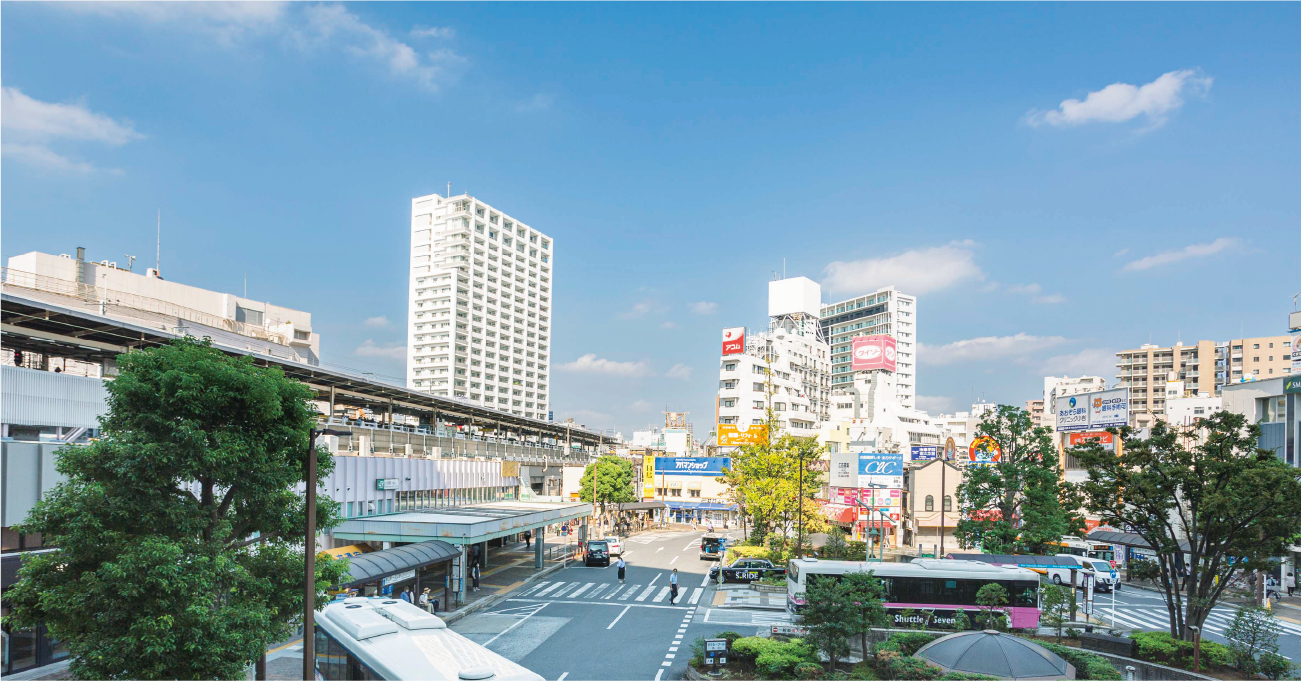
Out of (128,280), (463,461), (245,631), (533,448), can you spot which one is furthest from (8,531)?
(533,448)

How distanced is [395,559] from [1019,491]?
30501mm

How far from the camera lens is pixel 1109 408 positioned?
194 ft

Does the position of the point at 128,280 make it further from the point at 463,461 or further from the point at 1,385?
the point at 1,385

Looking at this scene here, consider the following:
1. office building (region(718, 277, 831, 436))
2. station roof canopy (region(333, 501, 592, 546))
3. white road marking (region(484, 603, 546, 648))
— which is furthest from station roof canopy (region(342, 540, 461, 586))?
office building (region(718, 277, 831, 436))

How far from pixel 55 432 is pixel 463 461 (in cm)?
3007

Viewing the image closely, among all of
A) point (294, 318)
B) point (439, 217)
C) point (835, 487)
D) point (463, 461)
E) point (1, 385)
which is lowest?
point (835, 487)

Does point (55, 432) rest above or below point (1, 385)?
below

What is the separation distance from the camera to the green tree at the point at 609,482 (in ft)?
239

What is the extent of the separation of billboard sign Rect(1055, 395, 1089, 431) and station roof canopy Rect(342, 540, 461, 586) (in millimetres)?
54298

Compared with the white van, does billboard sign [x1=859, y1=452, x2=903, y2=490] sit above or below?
above

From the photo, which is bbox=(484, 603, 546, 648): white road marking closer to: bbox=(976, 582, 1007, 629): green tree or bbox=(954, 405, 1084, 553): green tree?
bbox=(976, 582, 1007, 629): green tree

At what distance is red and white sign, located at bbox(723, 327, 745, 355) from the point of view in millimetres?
104500

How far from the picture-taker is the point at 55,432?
2170cm

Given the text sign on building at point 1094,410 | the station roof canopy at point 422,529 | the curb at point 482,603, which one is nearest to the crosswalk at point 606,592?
the curb at point 482,603
